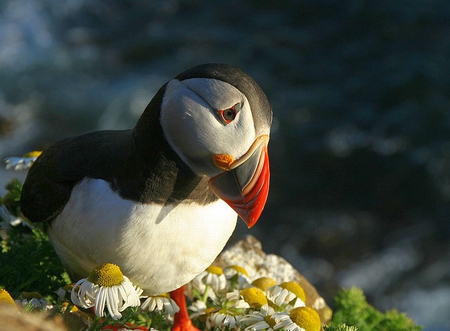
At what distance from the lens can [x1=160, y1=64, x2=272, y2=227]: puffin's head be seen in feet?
8.22

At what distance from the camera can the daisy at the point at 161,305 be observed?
10.6 ft

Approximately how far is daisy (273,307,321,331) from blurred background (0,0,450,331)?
15.8 feet

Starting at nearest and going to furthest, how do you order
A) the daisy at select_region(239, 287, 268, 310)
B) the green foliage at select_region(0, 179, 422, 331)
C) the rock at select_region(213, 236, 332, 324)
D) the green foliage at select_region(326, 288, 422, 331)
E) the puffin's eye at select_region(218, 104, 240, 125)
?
the puffin's eye at select_region(218, 104, 240, 125) → the daisy at select_region(239, 287, 268, 310) → the green foliage at select_region(0, 179, 422, 331) → the green foliage at select_region(326, 288, 422, 331) → the rock at select_region(213, 236, 332, 324)

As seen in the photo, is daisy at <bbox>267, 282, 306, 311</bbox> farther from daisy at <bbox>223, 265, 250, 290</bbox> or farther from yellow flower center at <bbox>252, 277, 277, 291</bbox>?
daisy at <bbox>223, 265, 250, 290</bbox>

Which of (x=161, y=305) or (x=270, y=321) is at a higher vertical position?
(x=270, y=321)

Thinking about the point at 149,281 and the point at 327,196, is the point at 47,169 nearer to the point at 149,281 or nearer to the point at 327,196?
the point at 149,281

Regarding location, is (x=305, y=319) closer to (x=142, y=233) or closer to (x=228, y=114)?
(x=142, y=233)

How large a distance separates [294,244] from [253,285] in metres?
4.56

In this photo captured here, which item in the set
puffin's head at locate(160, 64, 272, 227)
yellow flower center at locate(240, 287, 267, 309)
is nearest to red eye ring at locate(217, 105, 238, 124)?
puffin's head at locate(160, 64, 272, 227)

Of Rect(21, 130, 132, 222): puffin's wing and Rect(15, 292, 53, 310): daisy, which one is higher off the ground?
Rect(21, 130, 132, 222): puffin's wing

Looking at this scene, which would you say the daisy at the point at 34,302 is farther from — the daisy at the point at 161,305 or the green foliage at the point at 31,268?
the daisy at the point at 161,305

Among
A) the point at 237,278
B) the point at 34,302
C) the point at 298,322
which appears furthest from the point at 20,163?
the point at 298,322

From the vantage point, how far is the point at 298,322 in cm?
284

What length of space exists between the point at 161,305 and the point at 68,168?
85cm
